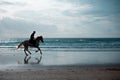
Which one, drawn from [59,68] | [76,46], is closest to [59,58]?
[59,68]

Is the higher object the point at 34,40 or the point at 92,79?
the point at 34,40

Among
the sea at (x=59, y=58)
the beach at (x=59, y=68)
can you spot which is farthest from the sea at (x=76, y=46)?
the beach at (x=59, y=68)

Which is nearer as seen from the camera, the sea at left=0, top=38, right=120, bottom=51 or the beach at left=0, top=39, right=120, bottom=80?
the beach at left=0, top=39, right=120, bottom=80

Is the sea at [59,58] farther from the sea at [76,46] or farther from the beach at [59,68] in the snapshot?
the sea at [76,46]

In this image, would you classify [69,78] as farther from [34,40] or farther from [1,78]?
[34,40]

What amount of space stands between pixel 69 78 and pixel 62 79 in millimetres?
393

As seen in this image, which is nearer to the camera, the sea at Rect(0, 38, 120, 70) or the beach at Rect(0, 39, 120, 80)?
the beach at Rect(0, 39, 120, 80)

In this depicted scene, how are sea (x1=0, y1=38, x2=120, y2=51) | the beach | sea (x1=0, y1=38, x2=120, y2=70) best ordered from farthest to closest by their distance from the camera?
sea (x1=0, y1=38, x2=120, y2=51)
sea (x1=0, y1=38, x2=120, y2=70)
the beach

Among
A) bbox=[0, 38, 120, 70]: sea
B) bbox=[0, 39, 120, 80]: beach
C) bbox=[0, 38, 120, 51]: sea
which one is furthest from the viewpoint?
bbox=[0, 38, 120, 51]: sea

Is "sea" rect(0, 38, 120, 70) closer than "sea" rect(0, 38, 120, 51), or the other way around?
"sea" rect(0, 38, 120, 70)

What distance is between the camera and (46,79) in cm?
1087

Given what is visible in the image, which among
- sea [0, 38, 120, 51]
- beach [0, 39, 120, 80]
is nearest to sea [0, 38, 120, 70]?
beach [0, 39, 120, 80]

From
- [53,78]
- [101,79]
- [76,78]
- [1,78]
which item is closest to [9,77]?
[1,78]

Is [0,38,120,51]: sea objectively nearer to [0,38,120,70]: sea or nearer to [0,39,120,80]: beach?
[0,38,120,70]: sea
